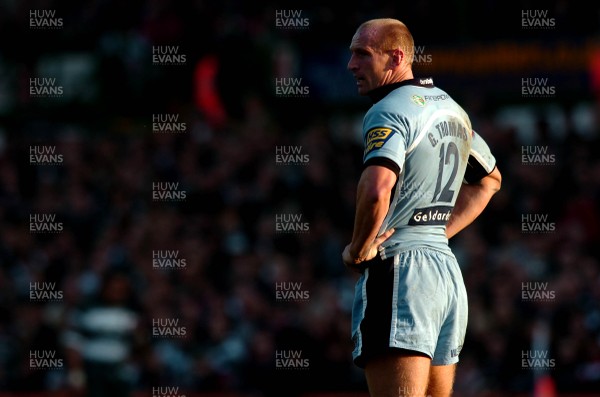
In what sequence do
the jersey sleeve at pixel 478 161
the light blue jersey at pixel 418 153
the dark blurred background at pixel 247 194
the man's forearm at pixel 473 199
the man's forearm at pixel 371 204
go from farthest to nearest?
the dark blurred background at pixel 247 194 < the man's forearm at pixel 473 199 < the jersey sleeve at pixel 478 161 < the light blue jersey at pixel 418 153 < the man's forearm at pixel 371 204

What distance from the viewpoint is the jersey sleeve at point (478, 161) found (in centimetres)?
641

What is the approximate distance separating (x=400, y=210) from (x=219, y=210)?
10.4 metres

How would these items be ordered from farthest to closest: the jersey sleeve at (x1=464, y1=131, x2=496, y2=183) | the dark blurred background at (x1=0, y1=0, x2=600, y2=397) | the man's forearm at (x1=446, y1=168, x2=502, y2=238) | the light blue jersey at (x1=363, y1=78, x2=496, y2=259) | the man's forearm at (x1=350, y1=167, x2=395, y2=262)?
the dark blurred background at (x1=0, y1=0, x2=600, y2=397) → the man's forearm at (x1=446, y1=168, x2=502, y2=238) → the jersey sleeve at (x1=464, y1=131, x2=496, y2=183) → the light blue jersey at (x1=363, y1=78, x2=496, y2=259) → the man's forearm at (x1=350, y1=167, x2=395, y2=262)

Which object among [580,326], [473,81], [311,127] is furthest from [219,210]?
[580,326]

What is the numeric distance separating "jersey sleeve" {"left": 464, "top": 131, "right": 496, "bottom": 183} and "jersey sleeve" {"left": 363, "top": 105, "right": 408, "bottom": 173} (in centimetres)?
75

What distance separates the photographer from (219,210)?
53.3 feet

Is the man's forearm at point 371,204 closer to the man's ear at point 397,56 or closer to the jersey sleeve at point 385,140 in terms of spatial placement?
the jersey sleeve at point 385,140

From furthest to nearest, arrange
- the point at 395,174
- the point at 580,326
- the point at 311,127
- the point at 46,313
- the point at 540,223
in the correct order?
the point at 311,127
the point at 46,313
the point at 540,223
the point at 580,326
the point at 395,174

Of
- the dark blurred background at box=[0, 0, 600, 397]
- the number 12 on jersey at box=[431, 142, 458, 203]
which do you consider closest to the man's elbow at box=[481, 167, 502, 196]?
the number 12 on jersey at box=[431, 142, 458, 203]

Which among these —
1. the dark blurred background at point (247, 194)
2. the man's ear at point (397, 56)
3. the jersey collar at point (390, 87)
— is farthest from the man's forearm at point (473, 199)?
the dark blurred background at point (247, 194)

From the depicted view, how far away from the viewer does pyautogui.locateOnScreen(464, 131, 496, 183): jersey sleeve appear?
641cm

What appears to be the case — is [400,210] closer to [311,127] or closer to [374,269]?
[374,269]

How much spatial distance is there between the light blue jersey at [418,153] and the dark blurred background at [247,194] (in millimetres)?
6226

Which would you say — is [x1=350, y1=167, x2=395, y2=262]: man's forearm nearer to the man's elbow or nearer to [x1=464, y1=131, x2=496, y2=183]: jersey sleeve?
[x1=464, y1=131, x2=496, y2=183]: jersey sleeve
